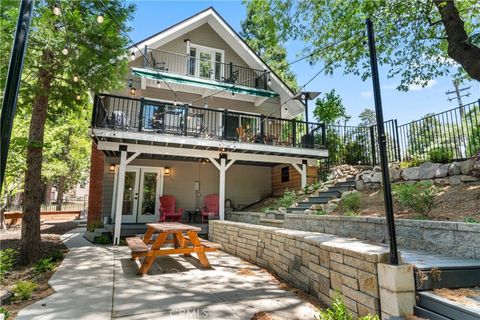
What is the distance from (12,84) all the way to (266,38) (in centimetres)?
964

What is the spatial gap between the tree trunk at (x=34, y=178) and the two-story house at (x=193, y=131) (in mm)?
1525

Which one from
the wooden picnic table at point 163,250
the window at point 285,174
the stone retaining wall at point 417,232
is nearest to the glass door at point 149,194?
the wooden picnic table at point 163,250

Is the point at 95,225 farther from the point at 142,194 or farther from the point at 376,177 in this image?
the point at 376,177

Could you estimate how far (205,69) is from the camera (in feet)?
41.0

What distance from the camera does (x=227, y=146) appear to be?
9.09m

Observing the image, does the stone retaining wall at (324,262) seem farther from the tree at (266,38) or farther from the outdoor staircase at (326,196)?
the tree at (266,38)

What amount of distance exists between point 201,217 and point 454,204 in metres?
8.38

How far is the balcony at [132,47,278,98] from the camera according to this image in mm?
10188

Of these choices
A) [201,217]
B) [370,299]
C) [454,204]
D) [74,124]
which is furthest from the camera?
[74,124]

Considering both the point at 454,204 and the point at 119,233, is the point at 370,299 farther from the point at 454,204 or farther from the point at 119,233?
the point at 119,233

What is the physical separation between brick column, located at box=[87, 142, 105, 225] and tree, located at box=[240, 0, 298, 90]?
7.25 meters

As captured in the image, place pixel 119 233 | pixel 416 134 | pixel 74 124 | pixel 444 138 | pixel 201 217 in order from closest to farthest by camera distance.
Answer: pixel 444 138 < pixel 416 134 < pixel 119 233 < pixel 201 217 < pixel 74 124

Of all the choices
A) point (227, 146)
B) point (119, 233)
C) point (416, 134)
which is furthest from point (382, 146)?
point (119, 233)

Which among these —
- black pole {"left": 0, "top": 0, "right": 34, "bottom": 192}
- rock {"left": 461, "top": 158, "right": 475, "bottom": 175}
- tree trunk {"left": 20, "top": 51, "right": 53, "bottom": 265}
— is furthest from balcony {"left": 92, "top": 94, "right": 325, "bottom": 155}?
black pole {"left": 0, "top": 0, "right": 34, "bottom": 192}
